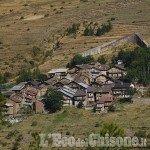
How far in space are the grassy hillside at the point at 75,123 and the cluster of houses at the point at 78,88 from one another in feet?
8.03

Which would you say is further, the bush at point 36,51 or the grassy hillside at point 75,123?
the bush at point 36,51

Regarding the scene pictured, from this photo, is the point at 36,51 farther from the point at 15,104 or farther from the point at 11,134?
the point at 11,134

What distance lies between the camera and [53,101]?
63656 millimetres

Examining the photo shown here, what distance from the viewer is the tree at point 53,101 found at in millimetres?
63656

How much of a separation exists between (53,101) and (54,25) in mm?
69241

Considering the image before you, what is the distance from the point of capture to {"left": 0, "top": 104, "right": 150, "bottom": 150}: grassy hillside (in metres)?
54.2

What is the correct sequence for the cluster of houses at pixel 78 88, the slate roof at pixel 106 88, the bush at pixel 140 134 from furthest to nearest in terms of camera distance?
the slate roof at pixel 106 88
the cluster of houses at pixel 78 88
the bush at pixel 140 134

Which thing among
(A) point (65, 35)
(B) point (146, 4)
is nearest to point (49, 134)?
(A) point (65, 35)

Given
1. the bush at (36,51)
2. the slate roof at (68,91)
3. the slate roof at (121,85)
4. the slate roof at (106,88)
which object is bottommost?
the bush at (36,51)

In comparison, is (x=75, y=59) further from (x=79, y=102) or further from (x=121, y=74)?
(x=79, y=102)

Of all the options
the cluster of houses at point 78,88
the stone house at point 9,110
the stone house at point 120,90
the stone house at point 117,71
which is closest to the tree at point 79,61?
the cluster of houses at point 78,88

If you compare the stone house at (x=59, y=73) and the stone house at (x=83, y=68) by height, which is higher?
the stone house at (x=83, y=68)

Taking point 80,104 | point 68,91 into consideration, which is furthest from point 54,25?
point 80,104

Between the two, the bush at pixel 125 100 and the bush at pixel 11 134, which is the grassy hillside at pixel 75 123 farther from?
the bush at pixel 125 100
